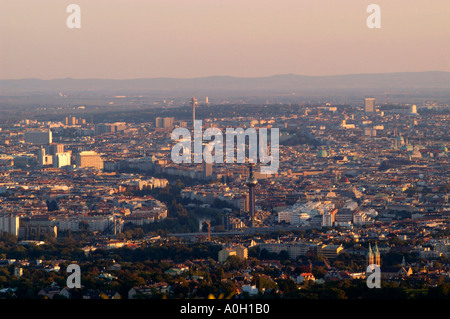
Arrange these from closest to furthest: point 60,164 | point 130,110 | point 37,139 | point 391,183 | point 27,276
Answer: point 27,276, point 391,183, point 60,164, point 37,139, point 130,110

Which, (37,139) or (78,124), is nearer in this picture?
(37,139)

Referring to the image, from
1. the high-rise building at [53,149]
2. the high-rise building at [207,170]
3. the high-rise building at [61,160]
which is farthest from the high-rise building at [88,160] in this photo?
the high-rise building at [207,170]

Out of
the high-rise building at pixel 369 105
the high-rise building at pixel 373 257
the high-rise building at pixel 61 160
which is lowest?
the high-rise building at pixel 61 160

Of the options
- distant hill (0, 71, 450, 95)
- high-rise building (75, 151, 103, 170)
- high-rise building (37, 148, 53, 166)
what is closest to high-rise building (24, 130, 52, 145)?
high-rise building (37, 148, 53, 166)

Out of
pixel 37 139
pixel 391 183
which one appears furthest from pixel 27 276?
pixel 37 139

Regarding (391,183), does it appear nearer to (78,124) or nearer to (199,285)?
(199,285)

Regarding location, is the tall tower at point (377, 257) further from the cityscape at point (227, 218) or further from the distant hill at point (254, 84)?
the distant hill at point (254, 84)
